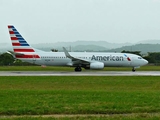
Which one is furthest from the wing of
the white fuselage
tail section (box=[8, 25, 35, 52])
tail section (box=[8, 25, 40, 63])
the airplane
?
tail section (box=[8, 25, 35, 52])

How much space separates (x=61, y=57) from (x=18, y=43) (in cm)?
608

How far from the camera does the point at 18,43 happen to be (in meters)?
43.1

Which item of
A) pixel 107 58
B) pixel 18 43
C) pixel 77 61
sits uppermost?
pixel 18 43

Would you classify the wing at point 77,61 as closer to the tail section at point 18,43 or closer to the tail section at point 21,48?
the tail section at point 21,48

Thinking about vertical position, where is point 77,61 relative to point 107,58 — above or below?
below

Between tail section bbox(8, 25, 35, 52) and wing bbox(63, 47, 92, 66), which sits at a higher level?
tail section bbox(8, 25, 35, 52)

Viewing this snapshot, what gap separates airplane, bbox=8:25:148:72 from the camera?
42.6 metres

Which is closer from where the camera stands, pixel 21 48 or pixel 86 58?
pixel 21 48

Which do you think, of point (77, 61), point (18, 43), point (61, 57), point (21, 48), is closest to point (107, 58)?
point (77, 61)

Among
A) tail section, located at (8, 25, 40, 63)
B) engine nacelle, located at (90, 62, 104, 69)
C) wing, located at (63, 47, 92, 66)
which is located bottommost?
engine nacelle, located at (90, 62, 104, 69)

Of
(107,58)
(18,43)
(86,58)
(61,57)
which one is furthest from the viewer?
(107,58)

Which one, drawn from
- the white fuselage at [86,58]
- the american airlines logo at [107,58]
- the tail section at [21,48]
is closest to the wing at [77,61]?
the white fuselage at [86,58]

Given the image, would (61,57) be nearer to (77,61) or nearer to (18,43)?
(77,61)

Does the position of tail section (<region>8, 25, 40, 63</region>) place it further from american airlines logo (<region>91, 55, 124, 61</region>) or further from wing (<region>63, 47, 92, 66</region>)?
american airlines logo (<region>91, 55, 124, 61</region>)
